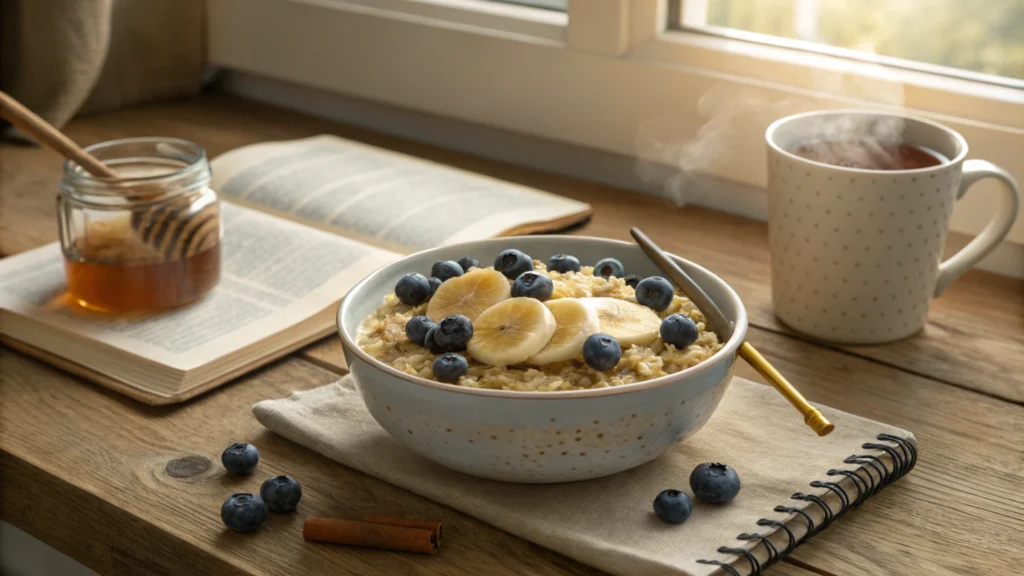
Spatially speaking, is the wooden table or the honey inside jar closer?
the wooden table

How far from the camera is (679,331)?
75 centimetres

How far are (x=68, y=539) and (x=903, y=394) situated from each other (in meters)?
0.70

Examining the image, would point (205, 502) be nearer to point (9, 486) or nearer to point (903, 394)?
point (9, 486)

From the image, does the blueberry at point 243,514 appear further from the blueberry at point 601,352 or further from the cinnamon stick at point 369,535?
the blueberry at point 601,352

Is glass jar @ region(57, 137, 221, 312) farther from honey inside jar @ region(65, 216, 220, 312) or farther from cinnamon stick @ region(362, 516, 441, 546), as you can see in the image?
cinnamon stick @ region(362, 516, 441, 546)

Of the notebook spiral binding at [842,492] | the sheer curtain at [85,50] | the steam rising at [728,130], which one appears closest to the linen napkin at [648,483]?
the notebook spiral binding at [842,492]

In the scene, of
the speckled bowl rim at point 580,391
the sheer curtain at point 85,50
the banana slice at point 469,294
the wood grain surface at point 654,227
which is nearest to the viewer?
the speckled bowl rim at point 580,391

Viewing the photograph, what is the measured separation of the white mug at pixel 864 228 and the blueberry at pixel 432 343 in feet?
1.32

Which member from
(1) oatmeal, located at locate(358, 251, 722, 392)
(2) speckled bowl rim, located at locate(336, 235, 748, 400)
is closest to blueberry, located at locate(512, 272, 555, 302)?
(1) oatmeal, located at locate(358, 251, 722, 392)

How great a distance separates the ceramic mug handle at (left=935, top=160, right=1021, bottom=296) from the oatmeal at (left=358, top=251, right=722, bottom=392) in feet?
1.06

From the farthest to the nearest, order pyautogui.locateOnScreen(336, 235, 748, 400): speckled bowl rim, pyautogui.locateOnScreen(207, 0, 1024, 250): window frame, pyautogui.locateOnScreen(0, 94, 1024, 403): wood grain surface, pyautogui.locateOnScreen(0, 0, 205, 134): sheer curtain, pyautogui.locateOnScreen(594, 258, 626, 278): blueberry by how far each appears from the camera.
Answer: pyautogui.locateOnScreen(0, 0, 205, 134): sheer curtain < pyautogui.locateOnScreen(207, 0, 1024, 250): window frame < pyautogui.locateOnScreen(0, 94, 1024, 403): wood grain surface < pyautogui.locateOnScreen(594, 258, 626, 278): blueberry < pyautogui.locateOnScreen(336, 235, 748, 400): speckled bowl rim

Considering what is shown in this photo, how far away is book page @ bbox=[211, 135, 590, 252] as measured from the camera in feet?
4.12

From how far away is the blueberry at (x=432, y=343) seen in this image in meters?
0.75

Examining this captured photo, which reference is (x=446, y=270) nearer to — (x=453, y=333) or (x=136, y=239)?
(x=453, y=333)
